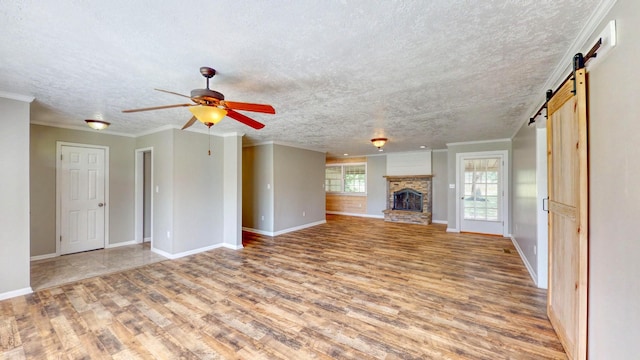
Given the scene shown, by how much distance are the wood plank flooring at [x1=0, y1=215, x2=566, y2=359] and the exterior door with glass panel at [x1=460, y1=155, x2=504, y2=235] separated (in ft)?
6.42

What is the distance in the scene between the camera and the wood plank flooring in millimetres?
2061

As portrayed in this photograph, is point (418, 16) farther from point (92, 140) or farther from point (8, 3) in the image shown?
point (92, 140)

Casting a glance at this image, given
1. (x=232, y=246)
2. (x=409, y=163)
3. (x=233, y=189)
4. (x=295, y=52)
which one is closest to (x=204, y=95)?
(x=295, y=52)

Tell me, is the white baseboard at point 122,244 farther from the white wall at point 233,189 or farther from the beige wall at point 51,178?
the white wall at point 233,189

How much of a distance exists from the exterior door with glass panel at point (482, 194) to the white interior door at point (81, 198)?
802 cm

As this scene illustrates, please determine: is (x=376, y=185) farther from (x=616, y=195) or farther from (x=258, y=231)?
(x=616, y=195)

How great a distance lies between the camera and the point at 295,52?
6.31 feet

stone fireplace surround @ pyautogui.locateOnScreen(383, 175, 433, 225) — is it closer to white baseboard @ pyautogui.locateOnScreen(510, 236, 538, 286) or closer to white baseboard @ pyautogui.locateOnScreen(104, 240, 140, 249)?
white baseboard @ pyautogui.locateOnScreen(510, 236, 538, 286)

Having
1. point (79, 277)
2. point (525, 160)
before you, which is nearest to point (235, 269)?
point (79, 277)

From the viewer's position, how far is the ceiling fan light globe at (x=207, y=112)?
2104 mm

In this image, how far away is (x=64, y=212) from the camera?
4645 mm

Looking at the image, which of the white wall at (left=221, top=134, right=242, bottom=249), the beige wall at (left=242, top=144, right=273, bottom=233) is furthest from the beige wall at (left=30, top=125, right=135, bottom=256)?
the beige wall at (left=242, top=144, right=273, bottom=233)

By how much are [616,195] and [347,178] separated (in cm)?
864

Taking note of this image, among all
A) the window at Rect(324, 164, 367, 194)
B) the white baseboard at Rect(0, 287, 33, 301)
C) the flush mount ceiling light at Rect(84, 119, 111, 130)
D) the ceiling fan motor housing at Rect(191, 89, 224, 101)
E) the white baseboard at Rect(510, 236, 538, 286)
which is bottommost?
the white baseboard at Rect(0, 287, 33, 301)
